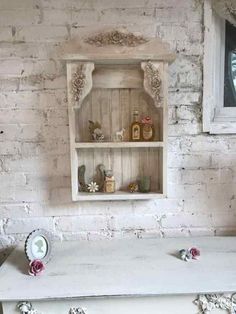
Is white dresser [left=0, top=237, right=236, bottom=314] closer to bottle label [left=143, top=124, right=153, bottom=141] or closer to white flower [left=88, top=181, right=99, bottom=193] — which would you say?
white flower [left=88, top=181, right=99, bottom=193]

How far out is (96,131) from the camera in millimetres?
1562

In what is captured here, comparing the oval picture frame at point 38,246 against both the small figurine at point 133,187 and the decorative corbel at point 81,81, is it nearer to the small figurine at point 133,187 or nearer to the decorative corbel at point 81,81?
the small figurine at point 133,187

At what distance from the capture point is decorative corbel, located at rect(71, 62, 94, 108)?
4.83 ft

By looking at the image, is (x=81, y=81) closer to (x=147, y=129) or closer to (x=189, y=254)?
(x=147, y=129)

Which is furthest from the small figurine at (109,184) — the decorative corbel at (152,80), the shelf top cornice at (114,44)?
the shelf top cornice at (114,44)

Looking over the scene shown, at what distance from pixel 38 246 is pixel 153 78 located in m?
0.87

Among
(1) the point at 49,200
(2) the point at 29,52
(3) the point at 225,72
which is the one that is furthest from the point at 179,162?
(2) the point at 29,52

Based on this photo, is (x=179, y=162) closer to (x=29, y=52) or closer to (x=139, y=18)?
(x=139, y=18)

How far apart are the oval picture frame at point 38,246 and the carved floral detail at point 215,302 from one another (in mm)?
622

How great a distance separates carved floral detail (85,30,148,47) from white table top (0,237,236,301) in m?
0.92

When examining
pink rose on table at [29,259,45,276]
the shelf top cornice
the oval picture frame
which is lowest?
pink rose on table at [29,259,45,276]

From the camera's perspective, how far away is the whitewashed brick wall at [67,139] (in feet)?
5.10

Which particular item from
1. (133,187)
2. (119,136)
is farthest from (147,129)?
(133,187)

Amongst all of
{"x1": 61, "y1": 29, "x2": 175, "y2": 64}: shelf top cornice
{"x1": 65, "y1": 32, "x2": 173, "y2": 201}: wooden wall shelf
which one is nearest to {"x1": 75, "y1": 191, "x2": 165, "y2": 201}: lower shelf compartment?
{"x1": 65, "y1": 32, "x2": 173, "y2": 201}: wooden wall shelf
